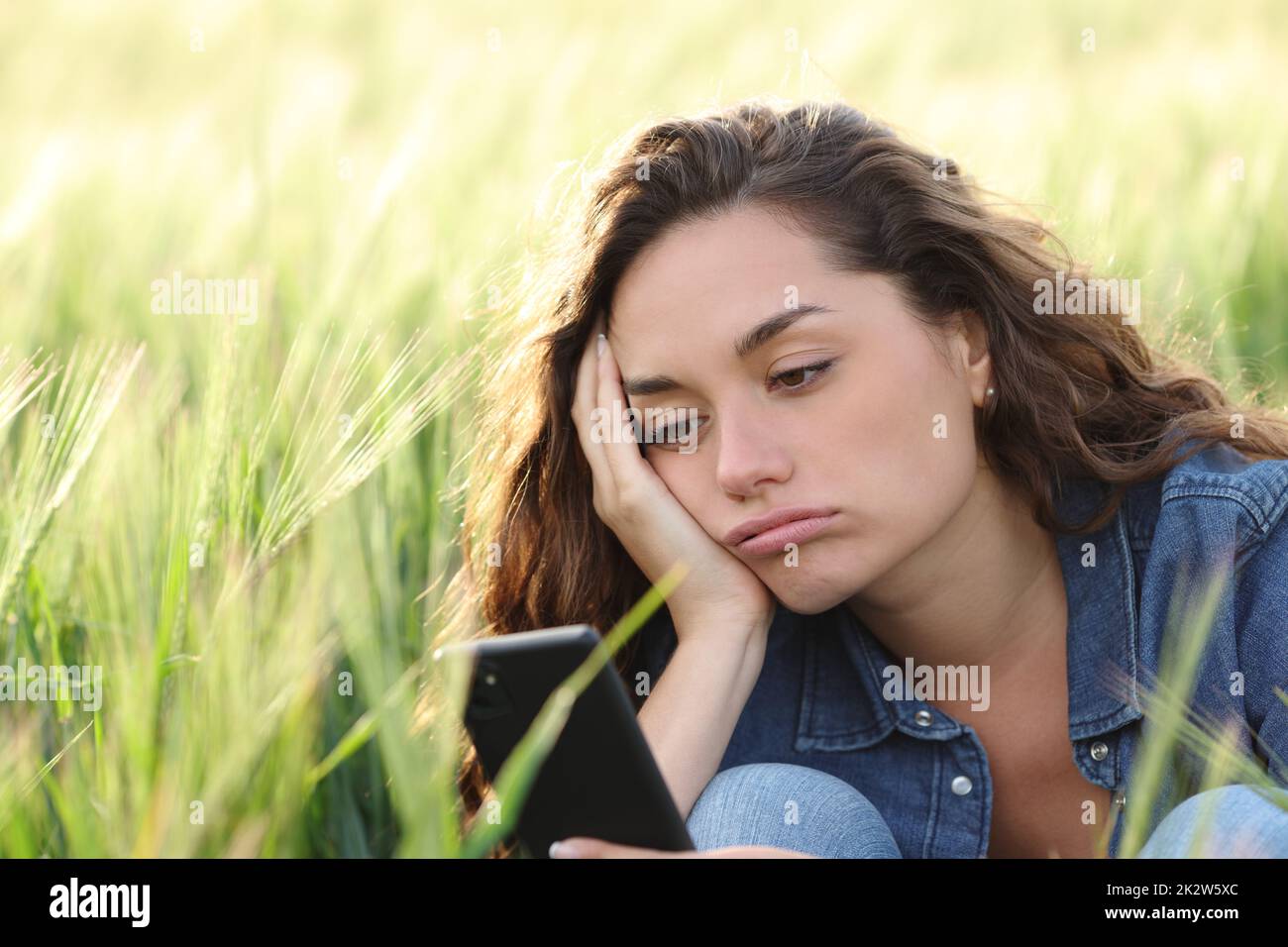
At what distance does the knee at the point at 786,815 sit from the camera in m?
1.51

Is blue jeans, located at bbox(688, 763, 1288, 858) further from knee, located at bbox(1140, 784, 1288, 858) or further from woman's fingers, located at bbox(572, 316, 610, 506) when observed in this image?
woman's fingers, located at bbox(572, 316, 610, 506)

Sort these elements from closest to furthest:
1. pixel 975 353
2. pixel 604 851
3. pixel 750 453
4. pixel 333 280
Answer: pixel 604 851 < pixel 750 453 < pixel 975 353 < pixel 333 280

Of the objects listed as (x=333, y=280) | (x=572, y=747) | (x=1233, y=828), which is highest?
(x=333, y=280)

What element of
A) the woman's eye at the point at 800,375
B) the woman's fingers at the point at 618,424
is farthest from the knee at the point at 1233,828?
the woman's fingers at the point at 618,424

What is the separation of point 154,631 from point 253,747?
34 cm

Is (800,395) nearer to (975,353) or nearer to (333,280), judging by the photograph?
(975,353)

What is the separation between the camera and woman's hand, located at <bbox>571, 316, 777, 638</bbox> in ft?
5.63

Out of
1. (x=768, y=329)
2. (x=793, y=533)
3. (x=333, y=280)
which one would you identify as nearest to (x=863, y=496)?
(x=793, y=533)

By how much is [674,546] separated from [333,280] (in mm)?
695

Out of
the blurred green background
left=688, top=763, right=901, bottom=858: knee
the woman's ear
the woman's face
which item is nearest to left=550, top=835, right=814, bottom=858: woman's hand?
the blurred green background

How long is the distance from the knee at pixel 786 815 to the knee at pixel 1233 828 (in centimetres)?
40

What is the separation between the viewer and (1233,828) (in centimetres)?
119

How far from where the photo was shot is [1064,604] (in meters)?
1.80

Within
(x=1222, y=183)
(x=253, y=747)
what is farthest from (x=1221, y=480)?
(x=1222, y=183)
